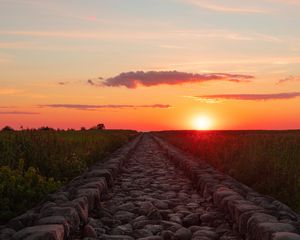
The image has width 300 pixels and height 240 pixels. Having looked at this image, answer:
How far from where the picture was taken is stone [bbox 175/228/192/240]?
6540mm

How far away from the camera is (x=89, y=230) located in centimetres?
656

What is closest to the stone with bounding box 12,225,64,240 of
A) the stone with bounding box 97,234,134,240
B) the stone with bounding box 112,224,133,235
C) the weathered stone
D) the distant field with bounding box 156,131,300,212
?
the weathered stone

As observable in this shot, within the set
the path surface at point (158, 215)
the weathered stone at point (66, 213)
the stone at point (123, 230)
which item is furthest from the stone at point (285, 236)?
the weathered stone at point (66, 213)

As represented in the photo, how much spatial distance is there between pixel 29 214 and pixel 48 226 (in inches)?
43.3

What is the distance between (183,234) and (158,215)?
45.8 inches

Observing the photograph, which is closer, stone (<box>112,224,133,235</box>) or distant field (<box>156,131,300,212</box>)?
stone (<box>112,224,133,235</box>)

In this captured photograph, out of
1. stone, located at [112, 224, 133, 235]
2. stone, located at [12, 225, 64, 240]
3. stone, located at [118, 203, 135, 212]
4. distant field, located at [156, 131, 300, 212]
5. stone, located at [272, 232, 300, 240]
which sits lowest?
stone, located at [112, 224, 133, 235]

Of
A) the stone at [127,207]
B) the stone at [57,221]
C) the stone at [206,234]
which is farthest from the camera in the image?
the stone at [127,207]

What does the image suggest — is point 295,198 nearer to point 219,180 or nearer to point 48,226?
point 219,180

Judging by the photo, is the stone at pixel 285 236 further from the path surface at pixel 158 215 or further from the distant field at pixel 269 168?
the distant field at pixel 269 168

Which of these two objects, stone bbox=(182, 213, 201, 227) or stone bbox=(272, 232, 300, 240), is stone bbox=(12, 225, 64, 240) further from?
stone bbox=(182, 213, 201, 227)

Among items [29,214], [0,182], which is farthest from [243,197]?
[0,182]

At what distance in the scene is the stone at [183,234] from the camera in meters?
6.54

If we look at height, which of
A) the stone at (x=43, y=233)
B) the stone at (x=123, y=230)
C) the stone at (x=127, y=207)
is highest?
the stone at (x=43, y=233)
